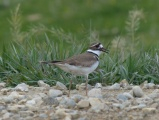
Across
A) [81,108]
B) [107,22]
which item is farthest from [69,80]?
[107,22]

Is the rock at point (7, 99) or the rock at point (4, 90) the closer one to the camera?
the rock at point (7, 99)

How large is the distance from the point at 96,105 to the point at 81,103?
0.56 feet

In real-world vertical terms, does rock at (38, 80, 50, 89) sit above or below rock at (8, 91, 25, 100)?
above

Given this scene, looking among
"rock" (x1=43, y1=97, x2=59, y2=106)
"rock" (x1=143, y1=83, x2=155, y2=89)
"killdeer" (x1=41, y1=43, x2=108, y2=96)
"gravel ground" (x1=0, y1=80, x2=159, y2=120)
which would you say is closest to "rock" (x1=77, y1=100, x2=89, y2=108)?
"gravel ground" (x1=0, y1=80, x2=159, y2=120)

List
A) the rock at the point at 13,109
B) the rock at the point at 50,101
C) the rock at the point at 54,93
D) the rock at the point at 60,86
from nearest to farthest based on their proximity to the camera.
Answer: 1. the rock at the point at 13,109
2. the rock at the point at 50,101
3. the rock at the point at 54,93
4. the rock at the point at 60,86

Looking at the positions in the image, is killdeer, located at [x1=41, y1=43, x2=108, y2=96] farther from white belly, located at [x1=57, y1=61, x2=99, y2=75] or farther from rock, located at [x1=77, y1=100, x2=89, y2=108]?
rock, located at [x1=77, y1=100, x2=89, y2=108]

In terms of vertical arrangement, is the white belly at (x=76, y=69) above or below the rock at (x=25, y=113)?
above

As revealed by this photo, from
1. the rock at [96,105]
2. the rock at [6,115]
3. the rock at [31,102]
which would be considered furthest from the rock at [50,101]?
the rock at [6,115]

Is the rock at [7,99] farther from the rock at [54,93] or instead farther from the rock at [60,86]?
the rock at [60,86]

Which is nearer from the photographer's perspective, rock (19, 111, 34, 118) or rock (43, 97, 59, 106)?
rock (19, 111, 34, 118)

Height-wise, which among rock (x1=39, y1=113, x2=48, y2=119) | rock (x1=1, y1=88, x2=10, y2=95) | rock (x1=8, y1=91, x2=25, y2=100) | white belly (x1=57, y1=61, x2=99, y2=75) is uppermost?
white belly (x1=57, y1=61, x2=99, y2=75)

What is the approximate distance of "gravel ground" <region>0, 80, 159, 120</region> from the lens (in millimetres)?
7957

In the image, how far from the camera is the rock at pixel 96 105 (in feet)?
26.5

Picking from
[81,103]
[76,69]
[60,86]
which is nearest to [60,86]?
[60,86]
